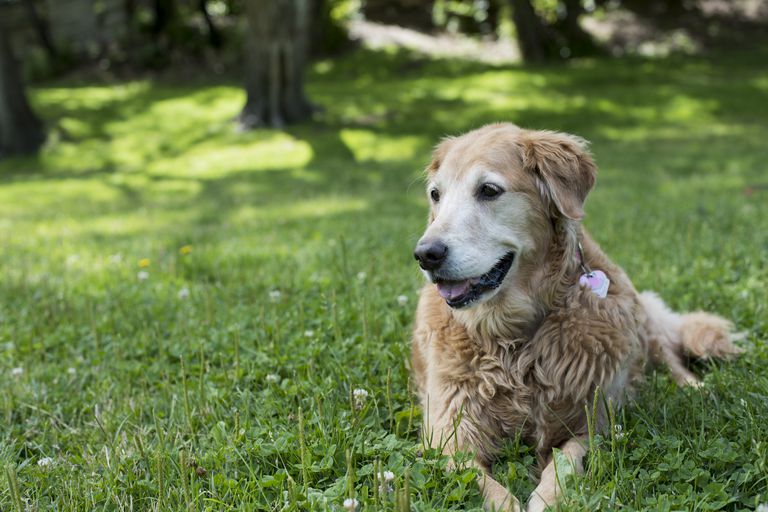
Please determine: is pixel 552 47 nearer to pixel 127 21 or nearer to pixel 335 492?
pixel 127 21

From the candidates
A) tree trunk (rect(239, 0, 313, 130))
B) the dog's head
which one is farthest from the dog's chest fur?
tree trunk (rect(239, 0, 313, 130))

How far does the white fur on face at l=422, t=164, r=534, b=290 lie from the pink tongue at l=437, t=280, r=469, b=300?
4cm

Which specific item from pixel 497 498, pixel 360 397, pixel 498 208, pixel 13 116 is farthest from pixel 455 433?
pixel 13 116

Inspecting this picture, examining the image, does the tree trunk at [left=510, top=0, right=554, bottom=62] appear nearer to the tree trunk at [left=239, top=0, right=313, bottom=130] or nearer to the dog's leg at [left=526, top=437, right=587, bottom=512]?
the tree trunk at [left=239, top=0, right=313, bottom=130]

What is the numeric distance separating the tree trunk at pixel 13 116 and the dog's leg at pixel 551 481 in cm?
1623

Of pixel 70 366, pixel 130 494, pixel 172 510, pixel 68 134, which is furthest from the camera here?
pixel 68 134

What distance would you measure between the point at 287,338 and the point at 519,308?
4.95ft

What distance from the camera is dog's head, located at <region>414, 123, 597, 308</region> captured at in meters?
3.25

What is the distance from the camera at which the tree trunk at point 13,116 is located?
16031 mm

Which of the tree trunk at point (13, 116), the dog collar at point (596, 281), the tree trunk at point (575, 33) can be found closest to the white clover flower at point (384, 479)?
the dog collar at point (596, 281)

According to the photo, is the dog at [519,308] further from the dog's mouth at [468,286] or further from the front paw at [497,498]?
the front paw at [497,498]

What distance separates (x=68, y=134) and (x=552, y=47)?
1487 centimetres

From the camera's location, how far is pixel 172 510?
2623 mm

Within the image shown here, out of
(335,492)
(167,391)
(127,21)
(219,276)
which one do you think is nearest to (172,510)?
(335,492)
